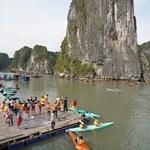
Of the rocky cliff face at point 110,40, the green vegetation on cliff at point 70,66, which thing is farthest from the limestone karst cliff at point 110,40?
the green vegetation on cliff at point 70,66

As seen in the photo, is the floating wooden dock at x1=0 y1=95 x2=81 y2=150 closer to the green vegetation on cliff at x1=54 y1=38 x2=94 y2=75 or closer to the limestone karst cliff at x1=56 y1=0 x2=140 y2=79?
the limestone karst cliff at x1=56 y1=0 x2=140 y2=79

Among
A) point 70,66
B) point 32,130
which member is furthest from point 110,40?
point 32,130

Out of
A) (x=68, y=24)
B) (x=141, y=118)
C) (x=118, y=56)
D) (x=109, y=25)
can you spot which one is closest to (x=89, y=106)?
(x=141, y=118)

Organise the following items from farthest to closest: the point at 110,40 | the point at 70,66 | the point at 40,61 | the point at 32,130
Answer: the point at 40,61 < the point at 70,66 < the point at 110,40 < the point at 32,130

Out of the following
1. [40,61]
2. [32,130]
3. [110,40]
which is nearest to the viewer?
[32,130]

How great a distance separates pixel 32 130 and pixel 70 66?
8303 centimetres

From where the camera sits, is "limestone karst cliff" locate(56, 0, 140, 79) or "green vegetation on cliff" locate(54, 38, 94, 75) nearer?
"limestone karst cliff" locate(56, 0, 140, 79)

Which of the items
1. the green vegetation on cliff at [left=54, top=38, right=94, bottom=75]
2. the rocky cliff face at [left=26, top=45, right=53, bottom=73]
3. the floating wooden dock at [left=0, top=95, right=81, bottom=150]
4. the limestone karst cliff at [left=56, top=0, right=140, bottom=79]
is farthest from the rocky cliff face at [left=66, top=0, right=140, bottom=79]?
the rocky cliff face at [left=26, top=45, right=53, bottom=73]

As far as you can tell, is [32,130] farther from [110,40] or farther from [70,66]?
[70,66]

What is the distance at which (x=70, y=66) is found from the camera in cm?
9831

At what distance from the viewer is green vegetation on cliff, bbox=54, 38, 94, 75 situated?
9046 centimetres

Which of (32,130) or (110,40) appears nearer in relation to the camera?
(32,130)

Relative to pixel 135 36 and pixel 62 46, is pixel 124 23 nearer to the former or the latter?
pixel 135 36

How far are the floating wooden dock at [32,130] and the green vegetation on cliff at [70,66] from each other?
70332 millimetres
